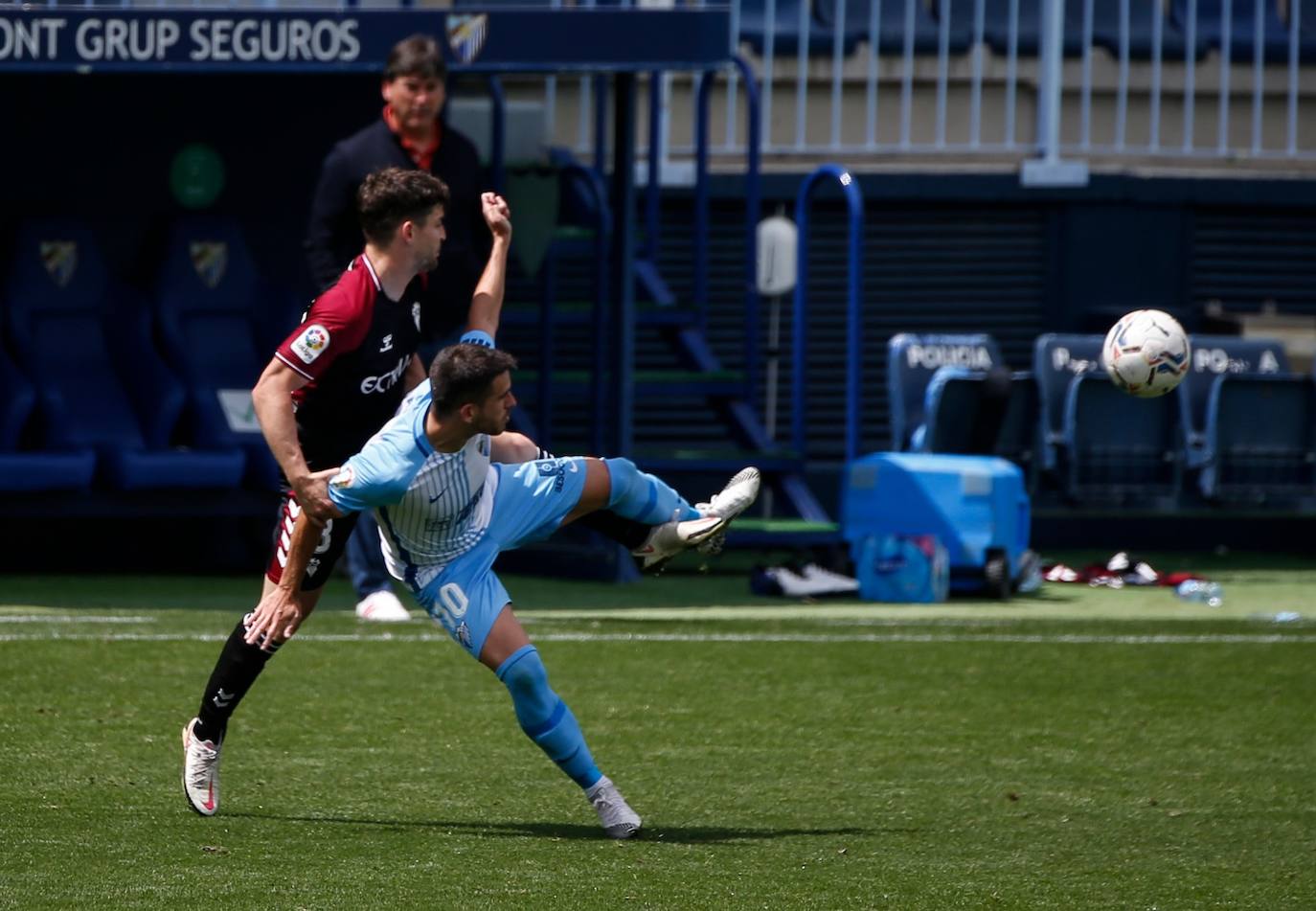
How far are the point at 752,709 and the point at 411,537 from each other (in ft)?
8.13

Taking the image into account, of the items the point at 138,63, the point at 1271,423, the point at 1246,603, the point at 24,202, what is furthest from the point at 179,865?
the point at 1271,423

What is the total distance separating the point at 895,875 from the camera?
212 inches

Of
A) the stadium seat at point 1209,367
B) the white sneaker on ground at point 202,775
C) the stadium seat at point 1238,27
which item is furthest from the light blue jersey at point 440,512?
the stadium seat at point 1238,27

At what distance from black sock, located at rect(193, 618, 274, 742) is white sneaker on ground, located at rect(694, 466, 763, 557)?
125cm

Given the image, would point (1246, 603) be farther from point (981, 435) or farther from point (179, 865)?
point (179, 865)

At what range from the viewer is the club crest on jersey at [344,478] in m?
5.73

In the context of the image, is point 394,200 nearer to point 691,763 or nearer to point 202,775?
point 202,775

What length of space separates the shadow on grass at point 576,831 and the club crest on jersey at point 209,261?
7468mm

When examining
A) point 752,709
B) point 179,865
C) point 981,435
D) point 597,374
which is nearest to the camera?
point 179,865

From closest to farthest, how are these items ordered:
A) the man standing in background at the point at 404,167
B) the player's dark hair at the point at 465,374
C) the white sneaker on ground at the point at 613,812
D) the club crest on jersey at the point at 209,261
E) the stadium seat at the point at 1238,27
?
the player's dark hair at the point at 465,374
the white sneaker on ground at the point at 613,812
the man standing in background at the point at 404,167
the club crest on jersey at the point at 209,261
the stadium seat at the point at 1238,27

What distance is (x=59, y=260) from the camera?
12914 mm

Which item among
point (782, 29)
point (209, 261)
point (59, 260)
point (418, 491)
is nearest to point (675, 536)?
point (418, 491)

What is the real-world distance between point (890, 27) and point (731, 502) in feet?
34.4

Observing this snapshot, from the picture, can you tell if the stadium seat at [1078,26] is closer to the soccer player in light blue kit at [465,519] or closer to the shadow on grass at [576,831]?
the soccer player in light blue kit at [465,519]
